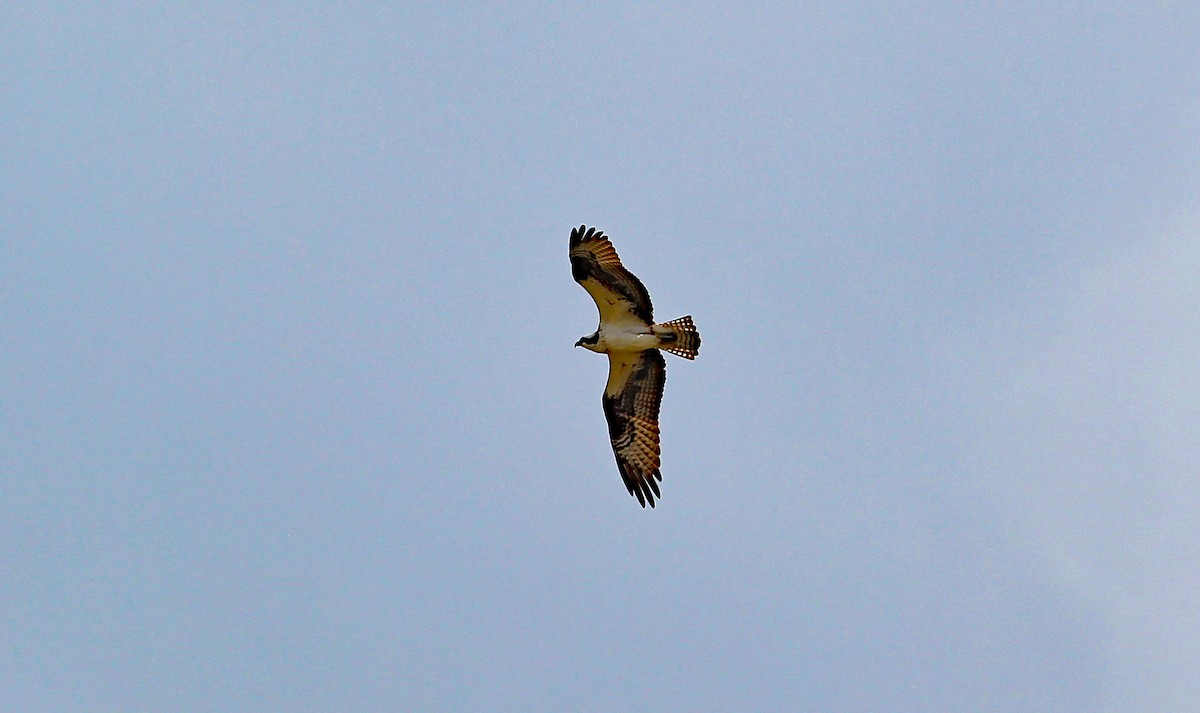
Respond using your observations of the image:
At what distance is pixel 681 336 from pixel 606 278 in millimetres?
1567

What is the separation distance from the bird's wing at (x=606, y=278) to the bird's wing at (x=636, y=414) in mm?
834

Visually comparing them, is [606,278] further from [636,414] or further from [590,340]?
[636,414]

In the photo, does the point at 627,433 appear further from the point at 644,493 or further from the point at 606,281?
the point at 606,281

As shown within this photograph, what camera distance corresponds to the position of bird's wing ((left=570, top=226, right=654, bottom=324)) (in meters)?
25.1

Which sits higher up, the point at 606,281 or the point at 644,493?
the point at 606,281

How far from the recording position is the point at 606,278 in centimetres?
2536

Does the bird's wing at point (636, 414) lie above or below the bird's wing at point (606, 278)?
below

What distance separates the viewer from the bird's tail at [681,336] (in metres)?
25.8

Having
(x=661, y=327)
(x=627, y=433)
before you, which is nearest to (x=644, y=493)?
(x=627, y=433)

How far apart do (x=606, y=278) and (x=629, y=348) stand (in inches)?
53.6

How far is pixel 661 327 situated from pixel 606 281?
122 cm

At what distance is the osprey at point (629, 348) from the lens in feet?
82.9

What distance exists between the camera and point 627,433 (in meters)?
26.7

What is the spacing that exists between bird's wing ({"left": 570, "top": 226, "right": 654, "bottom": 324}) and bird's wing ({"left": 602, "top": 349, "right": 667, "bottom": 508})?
83 cm
